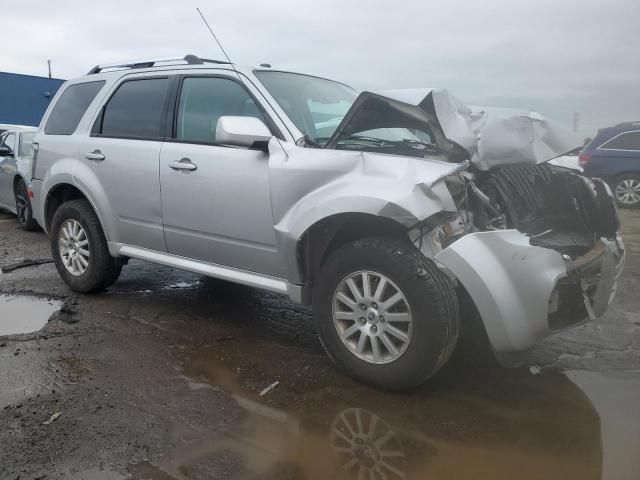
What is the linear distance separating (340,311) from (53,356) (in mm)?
1927

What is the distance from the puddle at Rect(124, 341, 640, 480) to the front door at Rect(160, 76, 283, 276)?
2.52ft

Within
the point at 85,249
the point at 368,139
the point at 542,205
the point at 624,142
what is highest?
the point at 368,139

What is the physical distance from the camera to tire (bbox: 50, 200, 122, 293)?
474 cm

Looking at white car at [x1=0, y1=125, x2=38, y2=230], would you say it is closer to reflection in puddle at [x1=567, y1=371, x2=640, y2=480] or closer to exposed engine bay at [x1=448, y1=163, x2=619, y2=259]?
exposed engine bay at [x1=448, y1=163, x2=619, y2=259]

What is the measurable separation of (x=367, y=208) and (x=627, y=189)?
1040 centimetres

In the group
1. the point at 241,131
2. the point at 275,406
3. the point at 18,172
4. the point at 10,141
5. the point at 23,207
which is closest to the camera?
the point at 275,406

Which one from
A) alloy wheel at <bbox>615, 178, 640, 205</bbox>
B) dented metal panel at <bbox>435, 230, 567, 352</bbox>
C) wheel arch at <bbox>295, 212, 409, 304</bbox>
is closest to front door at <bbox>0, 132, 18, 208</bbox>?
wheel arch at <bbox>295, 212, 409, 304</bbox>

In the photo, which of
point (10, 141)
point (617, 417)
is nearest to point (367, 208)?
point (617, 417)

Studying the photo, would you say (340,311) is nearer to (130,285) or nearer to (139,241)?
(139,241)

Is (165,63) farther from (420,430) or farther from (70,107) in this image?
(420,430)

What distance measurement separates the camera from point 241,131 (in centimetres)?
337

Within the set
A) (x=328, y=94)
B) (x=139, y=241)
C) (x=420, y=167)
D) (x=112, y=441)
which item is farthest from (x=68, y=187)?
(x=420, y=167)

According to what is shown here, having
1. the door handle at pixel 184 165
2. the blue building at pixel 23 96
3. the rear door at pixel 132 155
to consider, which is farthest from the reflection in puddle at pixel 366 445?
the blue building at pixel 23 96

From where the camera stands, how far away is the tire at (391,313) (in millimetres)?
2871
